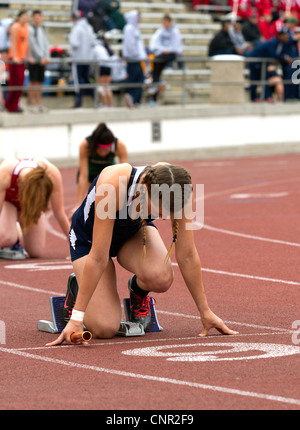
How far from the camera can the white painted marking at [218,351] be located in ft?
21.5

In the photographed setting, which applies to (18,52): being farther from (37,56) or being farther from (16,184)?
(16,184)

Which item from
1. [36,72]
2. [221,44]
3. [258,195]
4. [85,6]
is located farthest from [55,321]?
[221,44]

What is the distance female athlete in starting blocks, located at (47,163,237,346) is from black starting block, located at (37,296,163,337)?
8cm

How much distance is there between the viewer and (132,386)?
5.88 metres

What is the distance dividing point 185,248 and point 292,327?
1.12 metres

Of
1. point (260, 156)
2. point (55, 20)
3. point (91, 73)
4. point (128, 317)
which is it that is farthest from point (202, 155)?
point (128, 317)

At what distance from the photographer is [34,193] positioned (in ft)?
32.7

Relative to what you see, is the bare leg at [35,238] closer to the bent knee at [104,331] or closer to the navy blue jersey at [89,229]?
the navy blue jersey at [89,229]

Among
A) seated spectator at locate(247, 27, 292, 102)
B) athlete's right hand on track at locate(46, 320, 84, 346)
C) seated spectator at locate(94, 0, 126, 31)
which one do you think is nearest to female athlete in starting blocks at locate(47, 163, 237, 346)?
athlete's right hand on track at locate(46, 320, 84, 346)

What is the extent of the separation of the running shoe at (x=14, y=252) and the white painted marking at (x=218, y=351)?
15.5ft

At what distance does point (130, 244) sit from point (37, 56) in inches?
580

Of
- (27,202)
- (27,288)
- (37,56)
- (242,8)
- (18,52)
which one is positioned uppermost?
(242,8)

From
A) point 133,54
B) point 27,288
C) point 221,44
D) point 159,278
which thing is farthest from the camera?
point 221,44
